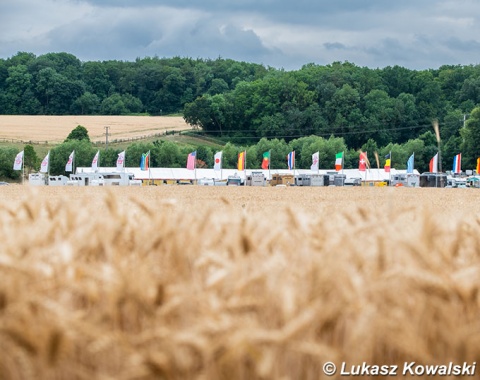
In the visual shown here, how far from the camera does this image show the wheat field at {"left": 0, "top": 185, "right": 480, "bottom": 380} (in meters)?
3.12

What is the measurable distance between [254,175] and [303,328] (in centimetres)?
7617

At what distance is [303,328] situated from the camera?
3107 mm

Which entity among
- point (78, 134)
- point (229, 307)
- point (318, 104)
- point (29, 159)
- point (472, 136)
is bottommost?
point (29, 159)

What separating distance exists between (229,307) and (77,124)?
16592 cm

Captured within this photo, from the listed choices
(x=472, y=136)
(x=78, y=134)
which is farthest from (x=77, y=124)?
(x=472, y=136)

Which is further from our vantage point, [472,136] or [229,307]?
[472,136]

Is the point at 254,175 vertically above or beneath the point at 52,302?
beneath

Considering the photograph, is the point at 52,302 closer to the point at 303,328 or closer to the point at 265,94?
the point at 303,328

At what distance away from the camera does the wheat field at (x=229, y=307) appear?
3125 mm

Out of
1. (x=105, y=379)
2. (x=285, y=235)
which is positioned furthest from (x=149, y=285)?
(x=285, y=235)

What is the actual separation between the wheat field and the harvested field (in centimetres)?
14320

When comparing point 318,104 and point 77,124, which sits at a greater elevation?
point 318,104

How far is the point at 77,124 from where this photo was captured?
16625 cm

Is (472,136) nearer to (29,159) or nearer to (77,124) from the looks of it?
(29,159)
